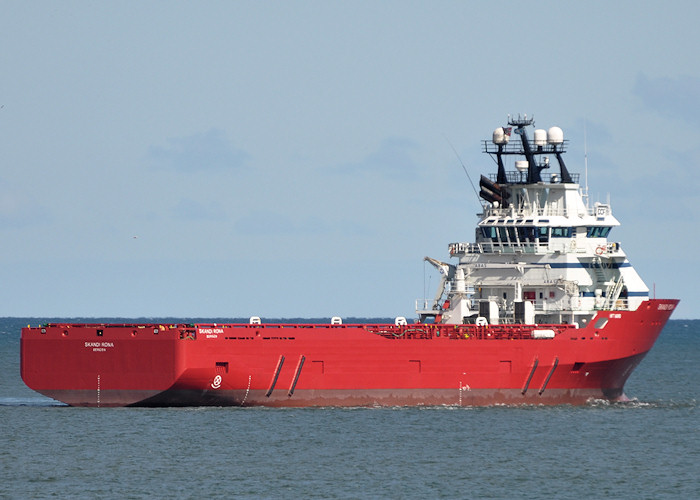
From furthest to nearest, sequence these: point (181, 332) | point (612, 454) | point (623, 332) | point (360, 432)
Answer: point (623, 332), point (181, 332), point (360, 432), point (612, 454)

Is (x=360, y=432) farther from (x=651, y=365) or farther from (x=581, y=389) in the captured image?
(x=651, y=365)

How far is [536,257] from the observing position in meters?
57.3

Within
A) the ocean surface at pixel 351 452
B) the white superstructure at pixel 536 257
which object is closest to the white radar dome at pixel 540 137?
the white superstructure at pixel 536 257

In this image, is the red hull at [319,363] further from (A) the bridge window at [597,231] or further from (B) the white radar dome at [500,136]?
(B) the white radar dome at [500,136]

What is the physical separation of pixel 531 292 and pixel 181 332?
1508cm

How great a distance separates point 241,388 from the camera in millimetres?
52656

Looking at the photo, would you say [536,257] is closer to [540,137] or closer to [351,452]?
[540,137]

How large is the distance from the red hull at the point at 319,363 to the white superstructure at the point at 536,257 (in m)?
1.69

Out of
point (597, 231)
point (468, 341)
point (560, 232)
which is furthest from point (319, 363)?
point (597, 231)

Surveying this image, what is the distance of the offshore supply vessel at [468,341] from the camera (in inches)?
2055

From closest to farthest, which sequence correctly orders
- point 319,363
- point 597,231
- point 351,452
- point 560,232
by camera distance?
point 351,452
point 319,363
point 560,232
point 597,231

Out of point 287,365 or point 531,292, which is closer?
point 287,365

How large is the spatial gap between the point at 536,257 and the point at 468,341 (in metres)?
5.52

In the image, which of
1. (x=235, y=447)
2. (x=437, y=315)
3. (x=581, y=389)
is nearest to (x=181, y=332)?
(x=235, y=447)
